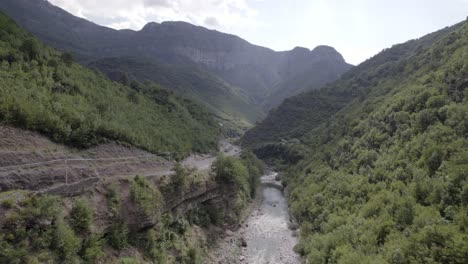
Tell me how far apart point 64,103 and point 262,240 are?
31.3m

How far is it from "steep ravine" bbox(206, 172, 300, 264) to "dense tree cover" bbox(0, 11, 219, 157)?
50.9 ft

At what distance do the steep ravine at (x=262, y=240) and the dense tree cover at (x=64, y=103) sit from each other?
15500 mm

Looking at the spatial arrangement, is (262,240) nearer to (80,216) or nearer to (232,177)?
(232,177)

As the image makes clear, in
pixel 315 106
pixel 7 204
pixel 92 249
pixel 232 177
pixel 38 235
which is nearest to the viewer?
pixel 7 204

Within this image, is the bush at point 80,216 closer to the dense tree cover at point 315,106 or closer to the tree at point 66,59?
the tree at point 66,59

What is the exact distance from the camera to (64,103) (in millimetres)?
31562

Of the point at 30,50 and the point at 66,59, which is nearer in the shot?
the point at 30,50

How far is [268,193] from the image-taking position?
252 ft

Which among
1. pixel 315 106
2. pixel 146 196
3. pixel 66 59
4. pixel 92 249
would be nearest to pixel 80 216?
pixel 92 249

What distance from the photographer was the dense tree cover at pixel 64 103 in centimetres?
2656

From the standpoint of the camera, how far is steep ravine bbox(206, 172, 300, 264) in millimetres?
38656

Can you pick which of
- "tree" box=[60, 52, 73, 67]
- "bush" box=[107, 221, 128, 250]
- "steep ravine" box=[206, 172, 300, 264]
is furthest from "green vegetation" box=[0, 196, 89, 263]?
"tree" box=[60, 52, 73, 67]

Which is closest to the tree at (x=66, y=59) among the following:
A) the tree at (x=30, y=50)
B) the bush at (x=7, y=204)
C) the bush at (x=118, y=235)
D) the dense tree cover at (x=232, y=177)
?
the tree at (x=30, y=50)

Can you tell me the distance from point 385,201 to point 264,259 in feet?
51.9
